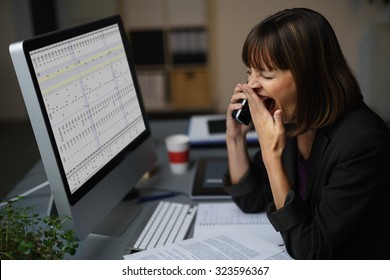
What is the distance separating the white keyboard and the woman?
25cm

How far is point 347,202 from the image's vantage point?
3.74ft

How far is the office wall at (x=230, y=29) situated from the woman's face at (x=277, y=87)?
305cm

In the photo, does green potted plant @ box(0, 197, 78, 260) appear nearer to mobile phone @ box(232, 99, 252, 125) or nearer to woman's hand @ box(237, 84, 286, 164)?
woman's hand @ box(237, 84, 286, 164)

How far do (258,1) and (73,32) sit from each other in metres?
3.53

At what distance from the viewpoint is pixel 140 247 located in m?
1.25

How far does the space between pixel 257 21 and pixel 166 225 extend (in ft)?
10.8

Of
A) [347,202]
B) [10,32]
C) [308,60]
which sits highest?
[308,60]

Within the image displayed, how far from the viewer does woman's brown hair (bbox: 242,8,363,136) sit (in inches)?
46.4

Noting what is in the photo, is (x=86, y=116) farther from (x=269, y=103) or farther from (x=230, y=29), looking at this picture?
(x=230, y=29)

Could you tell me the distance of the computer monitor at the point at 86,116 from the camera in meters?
1.09

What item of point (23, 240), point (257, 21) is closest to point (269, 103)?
point (23, 240)

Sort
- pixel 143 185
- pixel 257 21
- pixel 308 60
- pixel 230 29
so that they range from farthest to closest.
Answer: pixel 230 29
pixel 257 21
pixel 143 185
pixel 308 60
